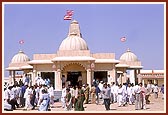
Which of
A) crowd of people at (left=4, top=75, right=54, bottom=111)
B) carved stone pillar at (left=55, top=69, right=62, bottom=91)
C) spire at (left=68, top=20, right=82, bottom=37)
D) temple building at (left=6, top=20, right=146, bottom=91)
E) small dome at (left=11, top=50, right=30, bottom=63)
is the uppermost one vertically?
spire at (left=68, top=20, right=82, bottom=37)

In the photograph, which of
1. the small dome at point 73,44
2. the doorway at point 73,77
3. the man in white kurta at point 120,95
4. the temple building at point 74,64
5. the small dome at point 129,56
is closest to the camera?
the man in white kurta at point 120,95

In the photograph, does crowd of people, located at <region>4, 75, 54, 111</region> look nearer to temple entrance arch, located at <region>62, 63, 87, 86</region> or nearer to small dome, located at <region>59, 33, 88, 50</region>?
temple entrance arch, located at <region>62, 63, 87, 86</region>

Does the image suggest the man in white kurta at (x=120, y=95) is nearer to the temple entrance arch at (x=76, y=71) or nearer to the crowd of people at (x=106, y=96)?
the crowd of people at (x=106, y=96)

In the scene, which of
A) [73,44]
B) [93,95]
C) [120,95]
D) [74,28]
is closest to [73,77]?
[73,44]

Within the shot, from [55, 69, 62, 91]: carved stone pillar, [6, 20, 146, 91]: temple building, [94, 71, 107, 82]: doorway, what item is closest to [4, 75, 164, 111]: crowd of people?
[6, 20, 146, 91]: temple building

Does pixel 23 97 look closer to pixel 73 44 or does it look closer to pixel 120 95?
pixel 120 95

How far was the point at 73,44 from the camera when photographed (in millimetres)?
24453

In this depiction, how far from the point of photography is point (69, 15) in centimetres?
2427

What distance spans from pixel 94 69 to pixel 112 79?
131 centimetres

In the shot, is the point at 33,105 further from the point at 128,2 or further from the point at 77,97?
the point at 128,2

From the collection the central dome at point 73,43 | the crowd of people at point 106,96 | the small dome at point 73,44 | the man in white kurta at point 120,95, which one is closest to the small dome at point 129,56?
the central dome at point 73,43

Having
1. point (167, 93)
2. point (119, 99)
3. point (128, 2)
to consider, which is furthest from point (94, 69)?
point (128, 2)

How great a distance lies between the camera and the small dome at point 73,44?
2434 cm

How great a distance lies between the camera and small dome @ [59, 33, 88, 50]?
2434 cm
